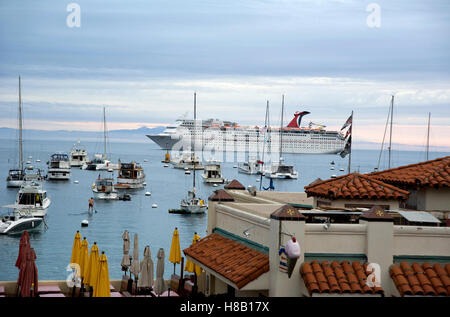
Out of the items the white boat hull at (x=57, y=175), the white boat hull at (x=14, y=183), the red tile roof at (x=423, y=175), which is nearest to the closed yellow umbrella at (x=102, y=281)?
the red tile roof at (x=423, y=175)

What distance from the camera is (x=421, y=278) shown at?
11812 millimetres

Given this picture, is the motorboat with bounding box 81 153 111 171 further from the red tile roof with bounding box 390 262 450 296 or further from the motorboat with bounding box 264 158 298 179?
the red tile roof with bounding box 390 262 450 296

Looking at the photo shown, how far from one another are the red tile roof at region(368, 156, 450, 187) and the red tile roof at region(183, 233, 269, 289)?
4707mm

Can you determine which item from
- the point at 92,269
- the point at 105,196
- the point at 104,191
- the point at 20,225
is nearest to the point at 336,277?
the point at 92,269

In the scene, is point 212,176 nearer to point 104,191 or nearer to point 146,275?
point 104,191

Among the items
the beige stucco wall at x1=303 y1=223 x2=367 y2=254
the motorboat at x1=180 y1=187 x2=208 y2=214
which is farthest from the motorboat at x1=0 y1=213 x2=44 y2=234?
the beige stucco wall at x1=303 y1=223 x2=367 y2=254

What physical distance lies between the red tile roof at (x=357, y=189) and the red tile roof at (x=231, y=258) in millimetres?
2692

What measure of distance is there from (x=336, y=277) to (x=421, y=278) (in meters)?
1.64

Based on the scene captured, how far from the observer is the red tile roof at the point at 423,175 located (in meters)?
15.0

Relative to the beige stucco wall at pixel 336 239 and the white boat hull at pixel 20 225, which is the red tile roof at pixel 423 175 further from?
the white boat hull at pixel 20 225
